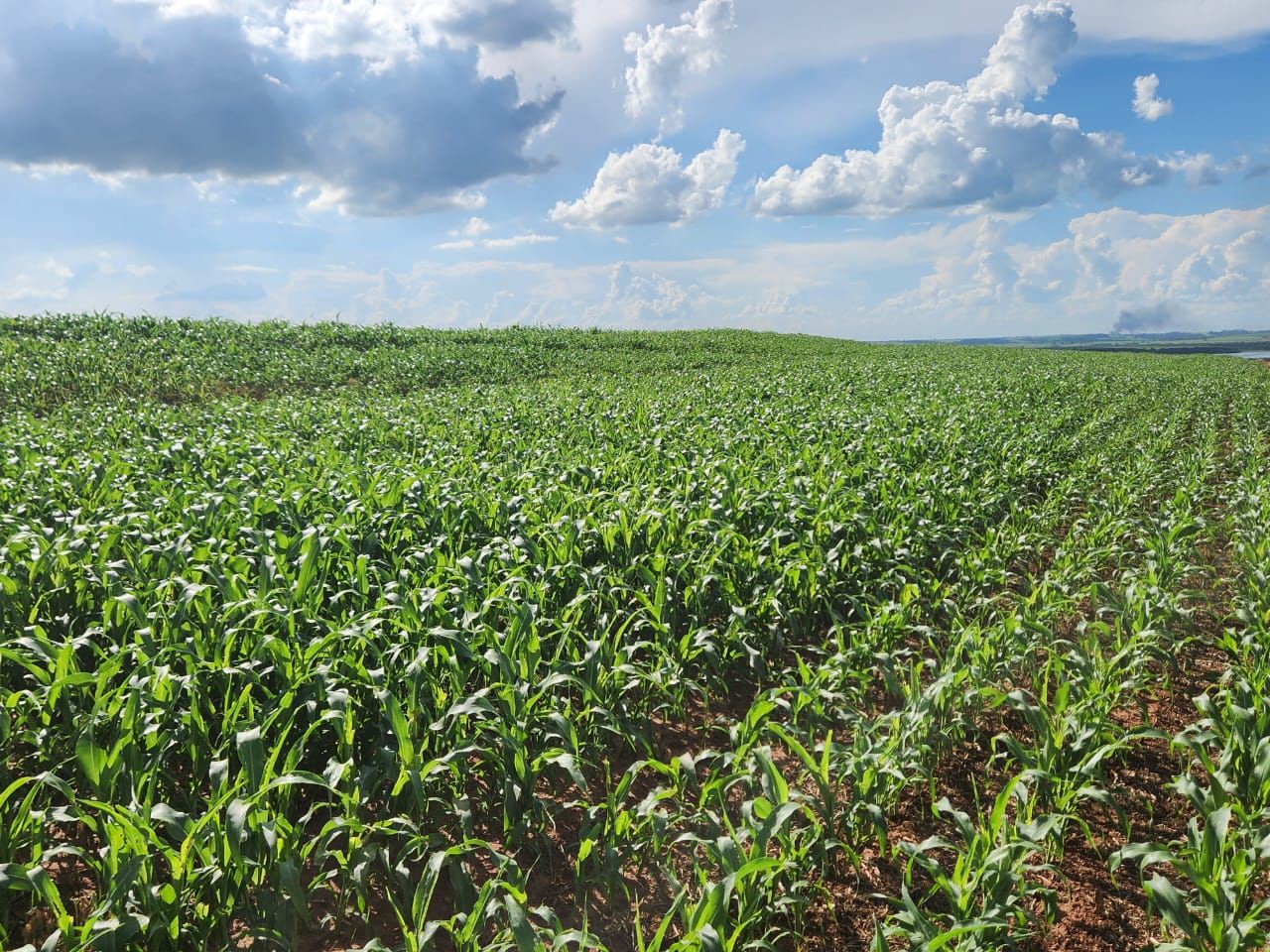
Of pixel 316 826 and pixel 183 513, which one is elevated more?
pixel 183 513

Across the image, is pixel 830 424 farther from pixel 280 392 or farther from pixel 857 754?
pixel 280 392

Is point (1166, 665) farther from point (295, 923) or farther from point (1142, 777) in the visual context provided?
point (295, 923)

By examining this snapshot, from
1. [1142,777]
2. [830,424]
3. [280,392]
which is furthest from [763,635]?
[280,392]

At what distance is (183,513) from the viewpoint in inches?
266

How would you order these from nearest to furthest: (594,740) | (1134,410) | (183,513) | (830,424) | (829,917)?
(829,917) → (594,740) → (183,513) → (830,424) → (1134,410)

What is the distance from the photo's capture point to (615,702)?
4.52m

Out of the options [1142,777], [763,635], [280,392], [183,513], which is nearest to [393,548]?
[183,513]

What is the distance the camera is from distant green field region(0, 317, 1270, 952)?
300 centimetres

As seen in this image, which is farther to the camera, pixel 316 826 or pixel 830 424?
pixel 830 424

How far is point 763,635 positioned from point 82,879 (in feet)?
14.0

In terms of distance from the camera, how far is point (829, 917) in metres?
3.25

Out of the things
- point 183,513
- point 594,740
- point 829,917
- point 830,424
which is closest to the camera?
point 829,917

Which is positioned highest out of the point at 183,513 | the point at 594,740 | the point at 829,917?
the point at 183,513

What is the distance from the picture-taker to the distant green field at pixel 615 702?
3.00m
